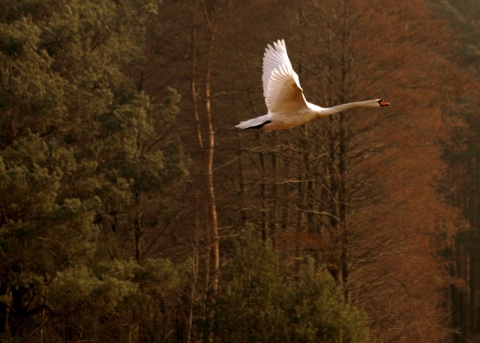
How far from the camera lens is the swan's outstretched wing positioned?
37.7 feet

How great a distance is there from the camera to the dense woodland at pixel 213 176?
19.3 m

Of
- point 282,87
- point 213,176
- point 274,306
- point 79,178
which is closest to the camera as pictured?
point 282,87

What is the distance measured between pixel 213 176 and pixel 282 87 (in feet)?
47.7

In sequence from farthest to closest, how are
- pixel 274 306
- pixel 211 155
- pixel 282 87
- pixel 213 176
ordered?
A: 1. pixel 213 176
2. pixel 211 155
3. pixel 274 306
4. pixel 282 87

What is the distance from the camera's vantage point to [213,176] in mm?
26016

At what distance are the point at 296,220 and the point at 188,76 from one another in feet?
14.5

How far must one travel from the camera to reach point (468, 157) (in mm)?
37031

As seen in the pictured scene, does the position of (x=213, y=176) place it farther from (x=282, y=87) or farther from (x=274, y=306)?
(x=282, y=87)

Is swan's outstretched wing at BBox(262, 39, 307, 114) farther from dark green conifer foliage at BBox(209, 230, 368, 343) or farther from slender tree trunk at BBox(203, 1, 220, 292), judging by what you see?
slender tree trunk at BBox(203, 1, 220, 292)

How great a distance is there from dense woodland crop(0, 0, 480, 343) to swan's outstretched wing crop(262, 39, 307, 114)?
7036mm

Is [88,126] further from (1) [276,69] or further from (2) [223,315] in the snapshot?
(1) [276,69]

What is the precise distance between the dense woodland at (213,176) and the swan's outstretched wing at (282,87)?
7.04 metres

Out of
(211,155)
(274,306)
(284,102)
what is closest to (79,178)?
(274,306)

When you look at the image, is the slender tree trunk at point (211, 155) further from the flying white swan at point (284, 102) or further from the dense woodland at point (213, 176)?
the flying white swan at point (284, 102)
